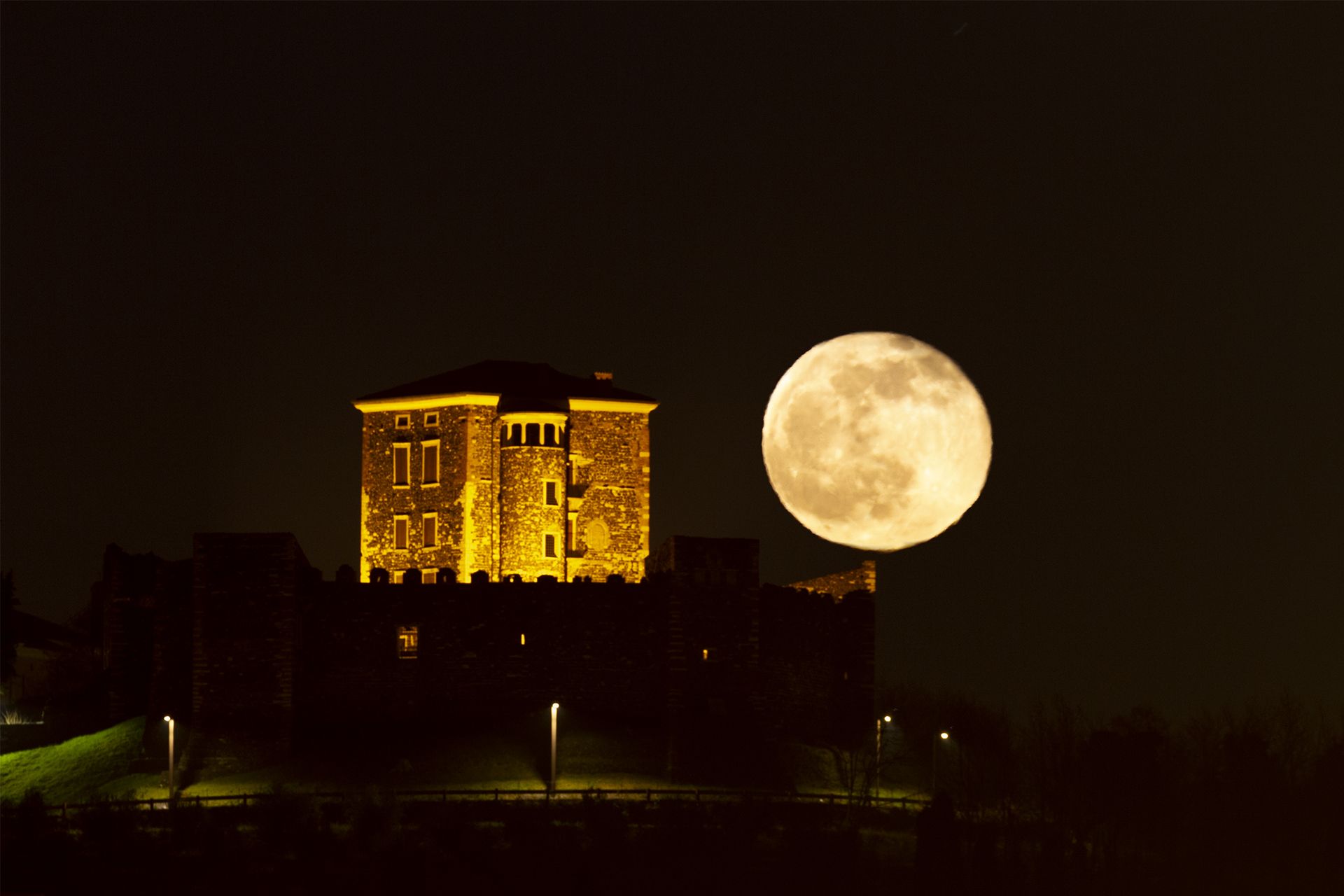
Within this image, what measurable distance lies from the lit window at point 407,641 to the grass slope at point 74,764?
7.28m

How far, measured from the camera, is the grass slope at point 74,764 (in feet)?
236

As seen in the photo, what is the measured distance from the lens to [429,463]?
314 feet

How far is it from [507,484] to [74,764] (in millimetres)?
24716

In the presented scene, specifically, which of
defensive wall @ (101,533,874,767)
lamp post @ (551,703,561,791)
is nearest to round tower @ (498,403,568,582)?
defensive wall @ (101,533,874,767)

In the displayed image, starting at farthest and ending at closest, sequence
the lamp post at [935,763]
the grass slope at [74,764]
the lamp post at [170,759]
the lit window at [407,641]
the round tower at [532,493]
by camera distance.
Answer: the round tower at [532,493] → the lit window at [407,641] → the lamp post at [935,763] → the grass slope at [74,764] → the lamp post at [170,759]

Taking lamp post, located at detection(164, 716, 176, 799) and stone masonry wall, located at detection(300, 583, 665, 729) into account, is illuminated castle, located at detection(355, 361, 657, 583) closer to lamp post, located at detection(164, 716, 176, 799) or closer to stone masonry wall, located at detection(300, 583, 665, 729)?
stone masonry wall, located at detection(300, 583, 665, 729)

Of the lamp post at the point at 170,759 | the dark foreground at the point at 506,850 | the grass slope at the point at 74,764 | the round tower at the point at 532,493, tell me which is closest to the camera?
the dark foreground at the point at 506,850

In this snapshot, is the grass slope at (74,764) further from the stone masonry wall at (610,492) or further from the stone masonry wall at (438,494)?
the stone masonry wall at (610,492)

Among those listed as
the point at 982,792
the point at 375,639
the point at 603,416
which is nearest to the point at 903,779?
the point at 982,792

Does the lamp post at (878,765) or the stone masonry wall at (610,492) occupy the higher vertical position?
the stone masonry wall at (610,492)

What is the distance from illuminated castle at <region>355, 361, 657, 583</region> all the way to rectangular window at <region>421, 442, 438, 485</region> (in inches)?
1.4

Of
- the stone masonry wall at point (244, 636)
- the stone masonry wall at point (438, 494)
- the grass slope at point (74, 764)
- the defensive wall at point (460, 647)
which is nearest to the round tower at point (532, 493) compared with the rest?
the stone masonry wall at point (438, 494)

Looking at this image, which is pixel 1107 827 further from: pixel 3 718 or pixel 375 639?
pixel 3 718

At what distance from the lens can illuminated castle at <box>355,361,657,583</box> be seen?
94688 mm
